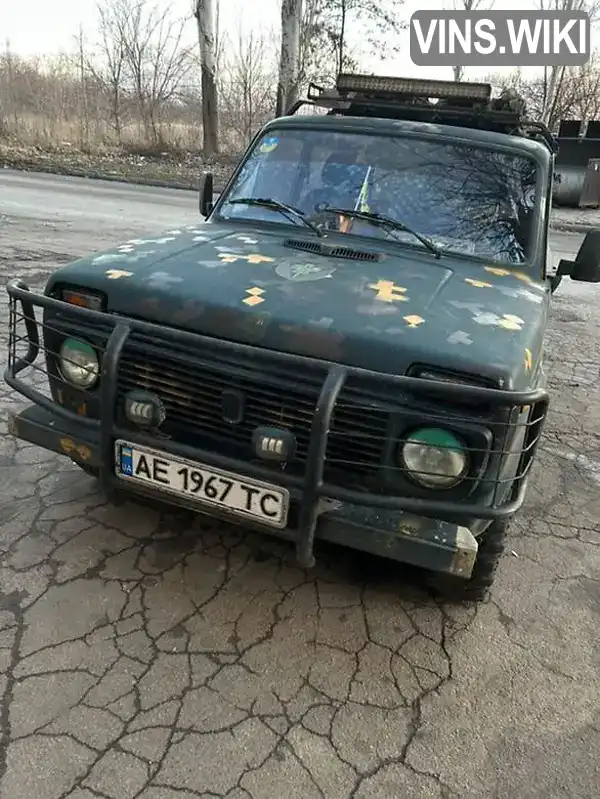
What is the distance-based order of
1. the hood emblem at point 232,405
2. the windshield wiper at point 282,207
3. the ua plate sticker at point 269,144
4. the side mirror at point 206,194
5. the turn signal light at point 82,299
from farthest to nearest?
the side mirror at point 206,194 < the ua plate sticker at point 269,144 < the windshield wiper at point 282,207 < the turn signal light at point 82,299 < the hood emblem at point 232,405

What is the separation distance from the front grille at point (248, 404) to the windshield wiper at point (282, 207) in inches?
46.9

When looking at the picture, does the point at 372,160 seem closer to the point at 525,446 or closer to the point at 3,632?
the point at 525,446

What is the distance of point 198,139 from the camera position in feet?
72.2

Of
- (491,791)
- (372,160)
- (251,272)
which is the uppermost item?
(372,160)

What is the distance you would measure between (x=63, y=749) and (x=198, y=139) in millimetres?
22479

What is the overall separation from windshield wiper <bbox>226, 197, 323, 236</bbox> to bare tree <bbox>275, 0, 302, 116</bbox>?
16.6 m

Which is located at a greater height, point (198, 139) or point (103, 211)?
point (198, 139)

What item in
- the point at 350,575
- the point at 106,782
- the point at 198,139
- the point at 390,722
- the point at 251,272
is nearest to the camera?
the point at 106,782

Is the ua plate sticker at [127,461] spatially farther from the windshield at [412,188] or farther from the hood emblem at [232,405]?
the windshield at [412,188]

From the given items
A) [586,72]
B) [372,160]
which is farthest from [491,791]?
[586,72]

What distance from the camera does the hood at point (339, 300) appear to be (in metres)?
2.30

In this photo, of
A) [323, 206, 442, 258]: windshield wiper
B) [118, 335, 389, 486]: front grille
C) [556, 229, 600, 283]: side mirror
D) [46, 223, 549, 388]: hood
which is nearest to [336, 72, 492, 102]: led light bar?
[556, 229, 600, 283]: side mirror

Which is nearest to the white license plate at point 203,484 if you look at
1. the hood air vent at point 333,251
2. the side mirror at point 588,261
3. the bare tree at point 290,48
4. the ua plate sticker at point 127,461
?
the ua plate sticker at point 127,461

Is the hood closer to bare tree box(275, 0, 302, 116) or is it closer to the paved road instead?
the paved road
